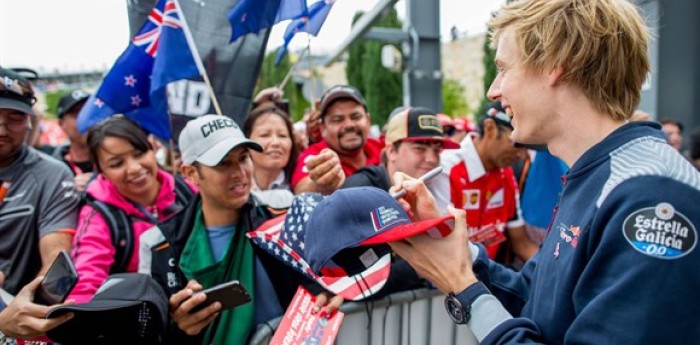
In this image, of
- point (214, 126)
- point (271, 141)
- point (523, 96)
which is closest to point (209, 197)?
point (214, 126)

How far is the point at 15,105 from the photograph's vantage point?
291 centimetres

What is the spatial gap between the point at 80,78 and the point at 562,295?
7694cm

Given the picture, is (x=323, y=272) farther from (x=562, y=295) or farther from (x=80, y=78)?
(x=80, y=78)

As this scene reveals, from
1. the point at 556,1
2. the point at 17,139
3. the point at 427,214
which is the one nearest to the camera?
the point at 556,1

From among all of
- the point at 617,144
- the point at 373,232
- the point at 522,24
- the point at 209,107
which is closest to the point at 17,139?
the point at 209,107

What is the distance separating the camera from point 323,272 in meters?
1.97

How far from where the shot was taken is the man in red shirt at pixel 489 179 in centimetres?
396

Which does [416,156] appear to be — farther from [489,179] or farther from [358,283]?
[358,283]

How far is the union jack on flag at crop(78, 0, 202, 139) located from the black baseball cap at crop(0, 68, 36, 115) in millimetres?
642

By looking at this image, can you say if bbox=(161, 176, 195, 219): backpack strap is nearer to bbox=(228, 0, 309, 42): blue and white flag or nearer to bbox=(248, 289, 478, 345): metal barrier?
bbox=(228, 0, 309, 42): blue and white flag

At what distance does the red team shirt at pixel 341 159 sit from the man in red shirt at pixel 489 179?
2.08 feet

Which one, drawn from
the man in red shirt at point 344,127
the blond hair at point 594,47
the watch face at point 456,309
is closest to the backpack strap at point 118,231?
the man in red shirt at point 344,127

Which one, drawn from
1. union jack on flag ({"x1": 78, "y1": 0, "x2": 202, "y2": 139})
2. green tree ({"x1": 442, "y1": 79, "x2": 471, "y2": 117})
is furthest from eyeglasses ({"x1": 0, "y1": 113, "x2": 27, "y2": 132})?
green tree ({"x1": 442, "y1": 79, "x2": 471, "y2": 117})

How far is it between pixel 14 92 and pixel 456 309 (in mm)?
2611
